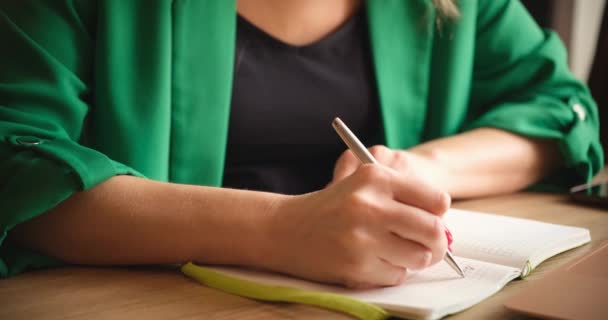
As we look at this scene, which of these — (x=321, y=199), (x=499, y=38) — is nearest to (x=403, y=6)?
(x=499, y=38)

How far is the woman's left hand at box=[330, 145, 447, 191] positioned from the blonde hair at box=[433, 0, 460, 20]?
0.31m

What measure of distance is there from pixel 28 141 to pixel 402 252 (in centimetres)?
40

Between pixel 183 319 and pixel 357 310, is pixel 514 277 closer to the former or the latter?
pixel 357 310

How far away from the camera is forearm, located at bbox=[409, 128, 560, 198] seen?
94 centimetres

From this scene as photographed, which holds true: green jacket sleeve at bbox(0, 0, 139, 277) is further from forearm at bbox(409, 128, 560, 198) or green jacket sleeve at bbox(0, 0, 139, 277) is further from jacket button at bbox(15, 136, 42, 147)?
forearm at bbox(409, 128, 560, 198)

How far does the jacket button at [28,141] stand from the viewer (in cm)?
63

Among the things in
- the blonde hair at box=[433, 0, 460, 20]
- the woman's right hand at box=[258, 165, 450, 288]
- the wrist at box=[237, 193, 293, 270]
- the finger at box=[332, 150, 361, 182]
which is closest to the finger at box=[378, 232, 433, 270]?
the woman's right hand at box=[258, 165, 450, 288]

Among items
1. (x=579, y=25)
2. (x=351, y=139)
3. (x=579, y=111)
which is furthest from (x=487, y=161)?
(x=579, y=25)

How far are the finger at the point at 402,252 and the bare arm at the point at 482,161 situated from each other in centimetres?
29

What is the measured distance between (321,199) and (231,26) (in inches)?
17.2

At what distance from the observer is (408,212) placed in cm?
55

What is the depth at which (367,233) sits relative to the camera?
554mm

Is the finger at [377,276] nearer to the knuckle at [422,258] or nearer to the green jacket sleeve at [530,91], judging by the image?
the knuckle at [422,258]

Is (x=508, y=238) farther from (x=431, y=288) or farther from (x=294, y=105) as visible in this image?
(x=294, y=105)
